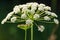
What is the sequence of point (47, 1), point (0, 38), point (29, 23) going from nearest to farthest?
point (29, 23) < point (0, 38) < point (47, 1)

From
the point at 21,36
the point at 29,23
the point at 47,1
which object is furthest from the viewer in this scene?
the point at 47,1

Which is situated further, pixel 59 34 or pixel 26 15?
pixel 59 34

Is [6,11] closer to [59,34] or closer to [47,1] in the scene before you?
[47,1]

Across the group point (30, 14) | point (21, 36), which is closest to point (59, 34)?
point (21, 36)

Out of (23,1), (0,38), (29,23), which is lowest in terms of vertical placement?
(0,38)

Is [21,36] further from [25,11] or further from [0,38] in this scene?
[25,11]

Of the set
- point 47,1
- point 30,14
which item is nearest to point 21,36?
point 47,1

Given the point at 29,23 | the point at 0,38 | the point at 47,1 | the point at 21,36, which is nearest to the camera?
the point at 29,23

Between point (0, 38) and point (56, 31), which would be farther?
point (56, 31)

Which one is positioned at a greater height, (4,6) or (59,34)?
(4,6)
